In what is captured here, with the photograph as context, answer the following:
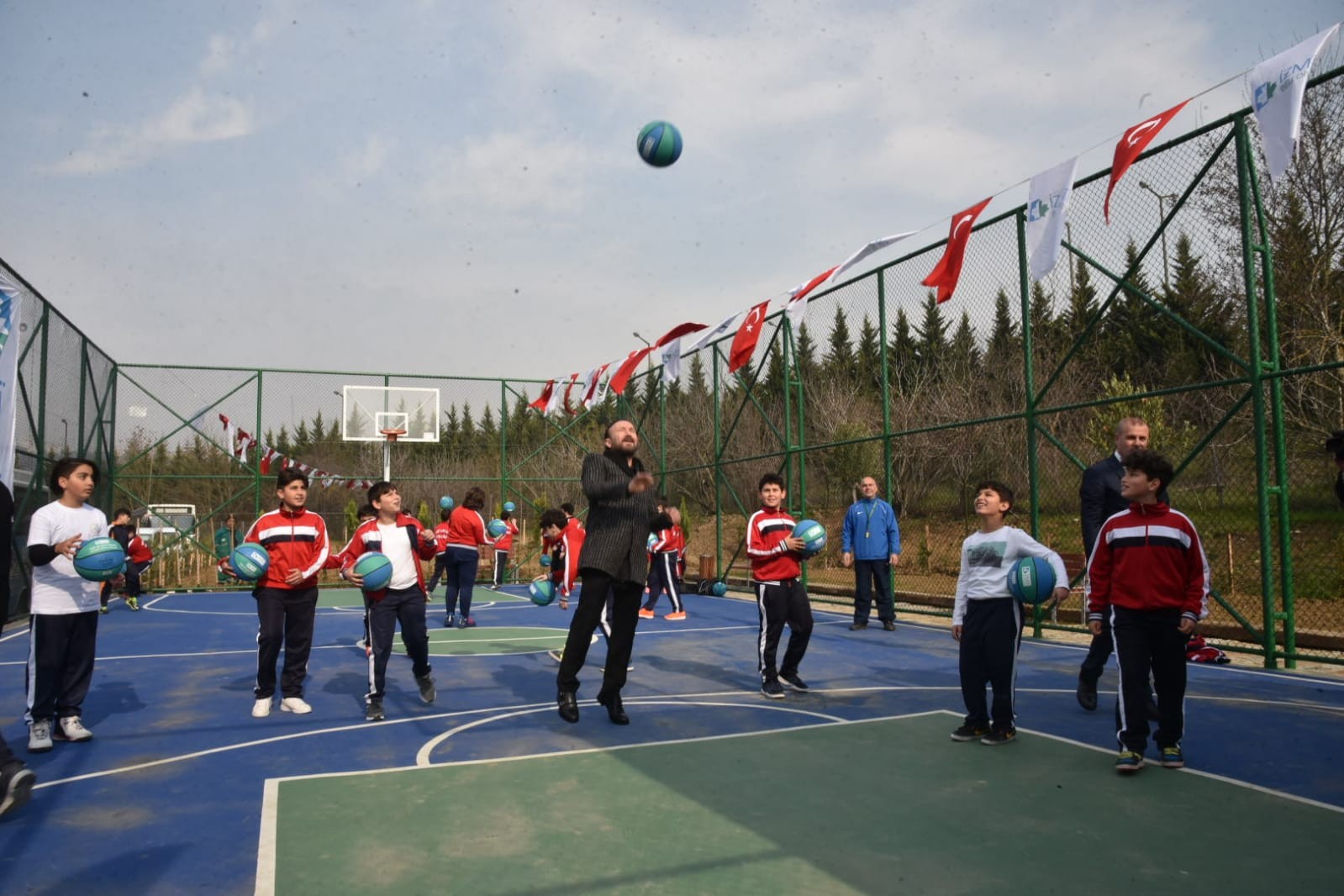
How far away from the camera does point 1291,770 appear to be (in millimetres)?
4801

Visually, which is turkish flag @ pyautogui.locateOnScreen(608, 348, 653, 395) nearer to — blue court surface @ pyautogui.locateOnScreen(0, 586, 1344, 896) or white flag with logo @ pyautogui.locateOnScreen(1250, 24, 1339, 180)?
blue court surface @ pyautogui.locateOnScreen(0, 586, 1344, 896)

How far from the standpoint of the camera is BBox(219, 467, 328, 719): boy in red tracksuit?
6.67 meters

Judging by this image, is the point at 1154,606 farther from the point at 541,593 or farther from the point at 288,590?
the point at 288,590

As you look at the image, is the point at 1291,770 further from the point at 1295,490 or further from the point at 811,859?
the point at 1295,490

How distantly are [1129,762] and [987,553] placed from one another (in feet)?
4.35

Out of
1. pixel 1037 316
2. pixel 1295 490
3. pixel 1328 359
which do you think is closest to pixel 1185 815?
pixel 1037 316

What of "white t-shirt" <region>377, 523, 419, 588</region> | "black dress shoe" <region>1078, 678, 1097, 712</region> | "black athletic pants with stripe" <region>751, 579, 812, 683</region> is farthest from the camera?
"black athletic pants with stripe" <region>751, 579, 812, 683</region>

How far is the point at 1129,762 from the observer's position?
4746mm

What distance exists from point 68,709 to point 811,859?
4.72 meters

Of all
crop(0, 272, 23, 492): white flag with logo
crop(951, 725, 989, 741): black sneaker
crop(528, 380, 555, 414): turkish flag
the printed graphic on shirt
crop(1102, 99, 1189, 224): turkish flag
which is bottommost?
crop(951, 725, 989, 741): black sneaker

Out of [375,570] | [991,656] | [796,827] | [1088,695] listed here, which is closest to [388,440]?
[375,570]

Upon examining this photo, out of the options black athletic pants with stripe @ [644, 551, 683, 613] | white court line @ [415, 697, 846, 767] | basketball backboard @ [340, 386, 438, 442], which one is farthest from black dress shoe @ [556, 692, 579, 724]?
basketball backboard @ [340, 386, 438, 442]

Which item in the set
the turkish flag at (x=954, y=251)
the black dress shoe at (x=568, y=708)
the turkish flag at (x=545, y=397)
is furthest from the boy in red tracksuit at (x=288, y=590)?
the turkish flag at (x=545, y=397)

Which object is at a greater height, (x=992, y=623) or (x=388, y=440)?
(x=388, y=440)
